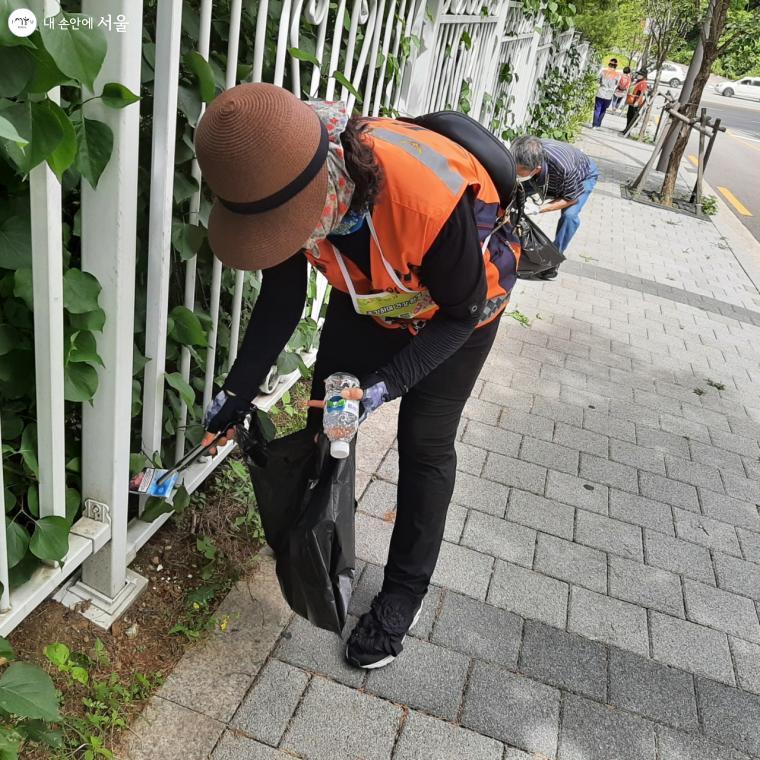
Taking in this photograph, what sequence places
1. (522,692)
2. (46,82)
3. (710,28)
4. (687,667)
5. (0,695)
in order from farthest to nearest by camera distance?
(710,28) → (687,667) → (522,692) → (0,695) → (46,82)

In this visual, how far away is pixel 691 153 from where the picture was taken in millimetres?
18969

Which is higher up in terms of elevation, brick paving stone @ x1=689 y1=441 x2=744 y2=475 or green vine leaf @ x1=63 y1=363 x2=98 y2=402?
green vine leaf @ x1=63 y1=363 x2=98 y2=402

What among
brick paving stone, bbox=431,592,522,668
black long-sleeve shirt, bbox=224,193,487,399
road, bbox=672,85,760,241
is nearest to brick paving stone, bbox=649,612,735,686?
brick paving stone, bbox=431,592,522,668

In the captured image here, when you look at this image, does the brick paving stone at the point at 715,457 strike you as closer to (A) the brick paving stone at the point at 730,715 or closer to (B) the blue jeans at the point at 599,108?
(A) the brick paving stone at the point at 730,715

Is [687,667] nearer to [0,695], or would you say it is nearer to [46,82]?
[0,695]

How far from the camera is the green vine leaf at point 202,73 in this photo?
1.85 m

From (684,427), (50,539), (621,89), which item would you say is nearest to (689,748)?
(50,539)

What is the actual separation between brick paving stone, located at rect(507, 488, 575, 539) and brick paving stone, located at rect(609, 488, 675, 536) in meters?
0.24

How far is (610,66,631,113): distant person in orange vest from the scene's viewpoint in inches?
865

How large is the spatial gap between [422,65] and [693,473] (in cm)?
252

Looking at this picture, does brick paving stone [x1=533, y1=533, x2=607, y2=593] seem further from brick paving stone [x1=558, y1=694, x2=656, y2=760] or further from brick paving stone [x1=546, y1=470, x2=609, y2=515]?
brick paving stone [x1=558, y1=694, x2=656, y2=760]

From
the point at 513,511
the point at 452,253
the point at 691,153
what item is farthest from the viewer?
the point at 691,153

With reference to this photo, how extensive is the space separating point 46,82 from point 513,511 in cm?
245

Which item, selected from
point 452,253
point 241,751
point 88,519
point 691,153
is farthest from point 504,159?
point 691,153
